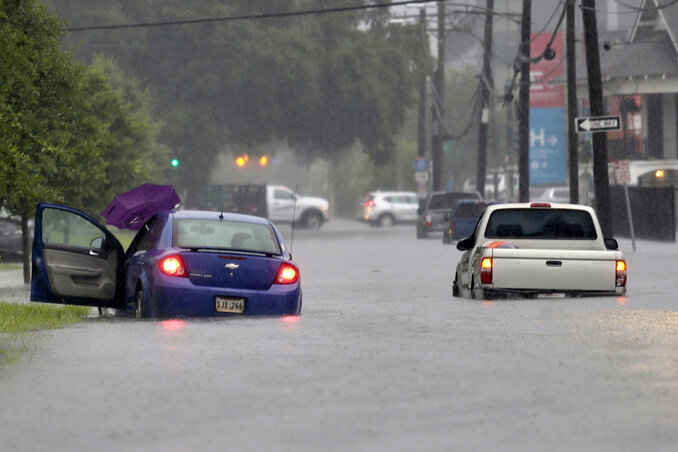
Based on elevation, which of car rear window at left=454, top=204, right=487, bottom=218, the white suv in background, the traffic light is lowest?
car rear window at left=454, top=204, right=487, bottom=218

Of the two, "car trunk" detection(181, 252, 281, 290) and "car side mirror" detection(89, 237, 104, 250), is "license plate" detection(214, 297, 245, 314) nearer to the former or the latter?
"car trunk" detection(181, 252, 281, 290)

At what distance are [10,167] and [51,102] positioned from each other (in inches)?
341

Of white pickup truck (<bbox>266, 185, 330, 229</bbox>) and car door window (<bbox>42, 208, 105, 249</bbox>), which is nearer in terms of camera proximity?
car door window (<bbox>42, 208, 105, 249</bbox>)

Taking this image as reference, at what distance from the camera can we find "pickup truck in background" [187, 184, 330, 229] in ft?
215

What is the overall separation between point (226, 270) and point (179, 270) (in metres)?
0.54

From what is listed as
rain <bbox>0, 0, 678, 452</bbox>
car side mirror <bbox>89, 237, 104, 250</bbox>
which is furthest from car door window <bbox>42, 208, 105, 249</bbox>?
car side mirror <bbox>89, 237, 104, 250</bbox>

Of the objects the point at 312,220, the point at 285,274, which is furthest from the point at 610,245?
the point at 312,220

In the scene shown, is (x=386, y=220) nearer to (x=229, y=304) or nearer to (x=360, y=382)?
(x=229, y=304)

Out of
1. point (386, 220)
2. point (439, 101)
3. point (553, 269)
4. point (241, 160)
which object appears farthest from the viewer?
point (386, 220)

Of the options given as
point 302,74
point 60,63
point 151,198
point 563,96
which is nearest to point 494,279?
point 151,198

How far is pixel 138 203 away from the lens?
21438 millimetres

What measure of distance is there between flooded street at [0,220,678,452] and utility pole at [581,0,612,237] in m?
15.2

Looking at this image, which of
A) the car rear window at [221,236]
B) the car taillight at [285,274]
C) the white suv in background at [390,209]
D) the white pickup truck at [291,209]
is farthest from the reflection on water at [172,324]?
the white suv in background at [390,209]

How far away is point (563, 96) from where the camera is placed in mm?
72688
